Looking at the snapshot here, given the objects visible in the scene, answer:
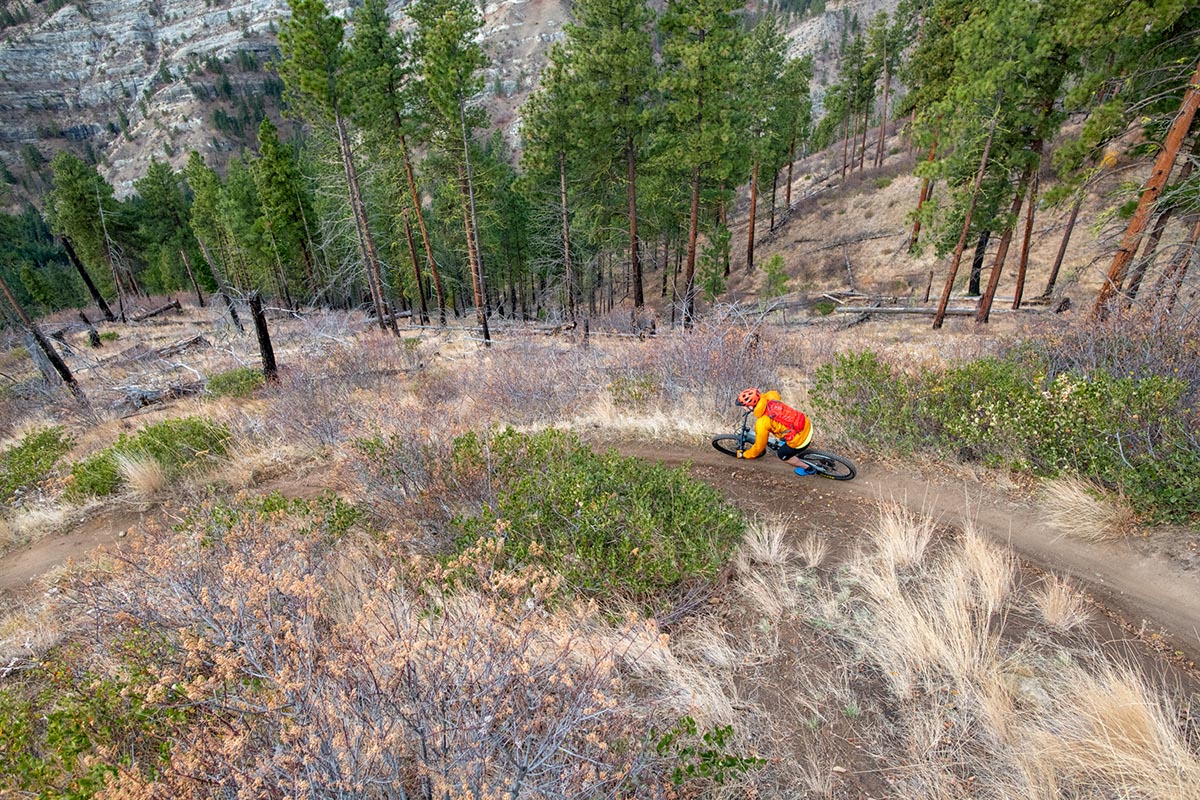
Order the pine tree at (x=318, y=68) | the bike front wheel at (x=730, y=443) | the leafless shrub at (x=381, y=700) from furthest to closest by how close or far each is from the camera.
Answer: the pine tree at (x=318, y=68) < the bike front wheel at (x=730, y=443) < the leafless shrub at (x=381, y=700)

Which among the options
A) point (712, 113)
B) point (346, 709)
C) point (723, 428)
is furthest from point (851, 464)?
point (712, 113)

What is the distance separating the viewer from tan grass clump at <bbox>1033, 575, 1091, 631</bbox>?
3.92 m

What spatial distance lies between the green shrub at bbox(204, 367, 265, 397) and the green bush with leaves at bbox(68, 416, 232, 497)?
9.91ft

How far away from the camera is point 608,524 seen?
4.77m

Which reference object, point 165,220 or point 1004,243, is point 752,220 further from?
point 165,220

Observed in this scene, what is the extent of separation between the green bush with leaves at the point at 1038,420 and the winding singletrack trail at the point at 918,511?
2.09ft

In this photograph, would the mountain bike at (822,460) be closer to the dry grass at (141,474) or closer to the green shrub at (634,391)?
the green shrub at (634,391)

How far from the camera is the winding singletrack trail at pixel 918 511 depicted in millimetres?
4102

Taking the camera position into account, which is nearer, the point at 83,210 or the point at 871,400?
the point at 871,400

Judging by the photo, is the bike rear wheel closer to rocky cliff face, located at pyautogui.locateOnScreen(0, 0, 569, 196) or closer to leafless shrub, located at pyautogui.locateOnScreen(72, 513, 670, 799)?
leafless shrub, located at pyautogui.locateOnScreen(72, 513, 670, 799)

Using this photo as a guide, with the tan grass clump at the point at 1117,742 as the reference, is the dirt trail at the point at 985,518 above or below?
below

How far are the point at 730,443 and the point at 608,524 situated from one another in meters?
3.99

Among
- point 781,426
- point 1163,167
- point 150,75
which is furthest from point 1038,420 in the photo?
point 150,75

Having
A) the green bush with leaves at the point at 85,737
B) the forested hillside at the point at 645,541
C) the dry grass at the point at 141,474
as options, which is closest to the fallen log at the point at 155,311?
the forested hillside at the point at 645,541
